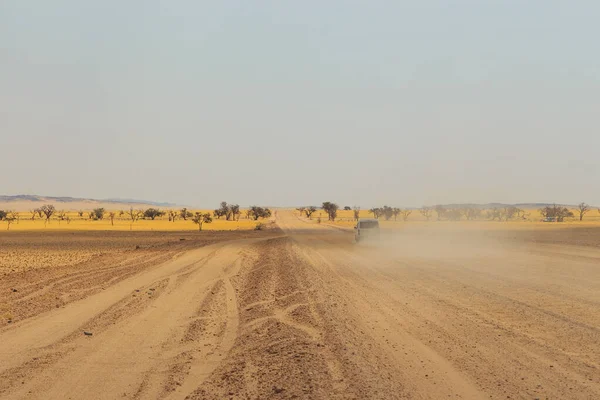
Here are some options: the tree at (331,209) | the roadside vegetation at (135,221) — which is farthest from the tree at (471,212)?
the roadside vegetation at (135,221)

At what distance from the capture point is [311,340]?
8266 mm

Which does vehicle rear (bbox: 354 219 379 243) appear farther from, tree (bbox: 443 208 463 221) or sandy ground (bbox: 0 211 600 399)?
tree (bbox: 443 208 463 221)

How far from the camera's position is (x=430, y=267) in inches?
810

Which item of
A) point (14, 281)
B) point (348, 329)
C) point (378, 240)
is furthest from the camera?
point (378, 240)

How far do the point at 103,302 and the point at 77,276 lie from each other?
647cm

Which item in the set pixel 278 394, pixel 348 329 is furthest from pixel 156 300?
pixel 278 394

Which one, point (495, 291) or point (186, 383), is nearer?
point (186, 383)

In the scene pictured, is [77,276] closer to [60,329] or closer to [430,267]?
[60,329]

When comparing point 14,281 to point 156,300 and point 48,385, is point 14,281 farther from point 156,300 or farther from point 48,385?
point 48,385

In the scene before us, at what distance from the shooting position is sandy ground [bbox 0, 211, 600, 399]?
243 inches

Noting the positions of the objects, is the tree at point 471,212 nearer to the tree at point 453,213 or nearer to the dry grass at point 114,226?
the tree at point 453,213

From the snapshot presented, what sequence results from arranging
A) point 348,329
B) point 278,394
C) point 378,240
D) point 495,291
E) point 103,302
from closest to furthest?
point 278,394, point 348,329, point 103,302, point 495,291, point 378,240

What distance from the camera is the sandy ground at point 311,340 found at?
6172 mm

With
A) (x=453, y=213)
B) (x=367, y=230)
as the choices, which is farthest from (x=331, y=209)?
(x=367, y=230)
